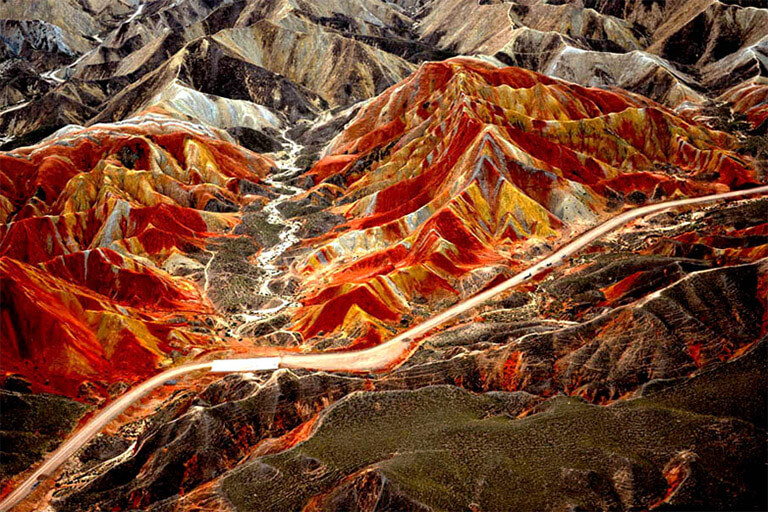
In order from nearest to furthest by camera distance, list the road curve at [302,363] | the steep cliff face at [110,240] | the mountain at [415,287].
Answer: the mountain at [415,287]
the road curve at [302,363]
the steep cliff face at [110,240]

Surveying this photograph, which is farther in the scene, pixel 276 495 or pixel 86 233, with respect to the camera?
pixel 86 233

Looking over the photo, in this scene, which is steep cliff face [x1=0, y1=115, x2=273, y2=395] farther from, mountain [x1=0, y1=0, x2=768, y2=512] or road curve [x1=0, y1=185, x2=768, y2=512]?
road curve [x1=0, y1=185, x2=768, y2=512]

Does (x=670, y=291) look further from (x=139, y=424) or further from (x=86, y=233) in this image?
(x=86, y=233)

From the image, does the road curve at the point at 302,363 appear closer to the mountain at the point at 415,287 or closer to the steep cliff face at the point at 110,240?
the mountain at the point at 415,287

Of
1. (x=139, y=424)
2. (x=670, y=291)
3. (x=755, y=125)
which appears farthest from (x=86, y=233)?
(x=755, y=125)

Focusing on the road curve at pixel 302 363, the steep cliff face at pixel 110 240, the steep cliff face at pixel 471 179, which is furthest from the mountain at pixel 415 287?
the road curve at pixel 302 363

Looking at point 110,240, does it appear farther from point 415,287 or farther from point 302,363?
point 415,287

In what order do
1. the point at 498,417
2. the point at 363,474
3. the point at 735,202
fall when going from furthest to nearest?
the point at 735,202 < the point at 498,417 < the point at 363,474

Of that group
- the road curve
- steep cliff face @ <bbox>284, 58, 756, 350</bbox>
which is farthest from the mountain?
the road curve

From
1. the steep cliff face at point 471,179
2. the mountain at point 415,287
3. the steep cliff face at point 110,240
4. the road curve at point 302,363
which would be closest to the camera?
the mountain at point 415,287
